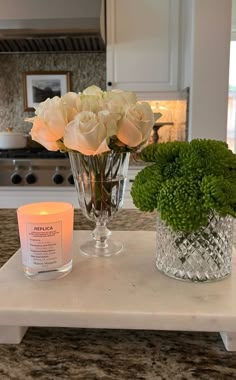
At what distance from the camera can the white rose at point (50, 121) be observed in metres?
0.54

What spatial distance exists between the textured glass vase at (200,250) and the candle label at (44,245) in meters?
0.16

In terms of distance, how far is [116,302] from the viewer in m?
0.47

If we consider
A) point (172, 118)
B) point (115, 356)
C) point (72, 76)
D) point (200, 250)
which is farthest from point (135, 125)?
point (72, 76)

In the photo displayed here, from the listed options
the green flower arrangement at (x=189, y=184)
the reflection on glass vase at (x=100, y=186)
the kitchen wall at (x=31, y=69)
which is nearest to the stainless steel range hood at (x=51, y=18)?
the kitchen wall at (x=31, y=69)

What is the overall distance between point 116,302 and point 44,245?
0.44ft

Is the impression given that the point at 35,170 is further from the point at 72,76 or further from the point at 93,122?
the point at 93,122

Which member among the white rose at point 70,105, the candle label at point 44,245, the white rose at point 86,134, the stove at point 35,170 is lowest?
the stove at point 35,170

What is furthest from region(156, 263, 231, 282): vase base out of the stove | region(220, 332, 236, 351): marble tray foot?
the stove

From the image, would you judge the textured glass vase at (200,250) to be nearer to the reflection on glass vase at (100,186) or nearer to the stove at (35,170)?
the reflection on glass vase at (100,186)

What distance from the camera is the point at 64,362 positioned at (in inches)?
15.7

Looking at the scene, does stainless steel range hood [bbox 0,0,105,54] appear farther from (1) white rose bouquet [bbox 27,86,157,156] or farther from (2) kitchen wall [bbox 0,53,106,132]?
(1) white rose bouquet [bbox 27,86,157,156]

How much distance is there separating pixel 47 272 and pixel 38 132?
223mm

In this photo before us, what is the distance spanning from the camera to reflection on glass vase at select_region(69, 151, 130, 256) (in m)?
0.63

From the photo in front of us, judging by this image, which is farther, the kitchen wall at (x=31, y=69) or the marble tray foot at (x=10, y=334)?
the kitchen wall at (x=31, y=69)
